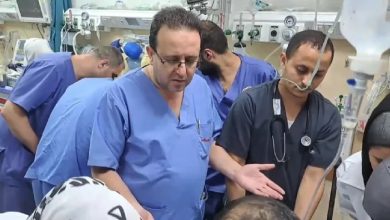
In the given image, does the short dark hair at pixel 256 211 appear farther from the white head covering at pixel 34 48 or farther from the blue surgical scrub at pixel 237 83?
the white head covering at pixel 34 48

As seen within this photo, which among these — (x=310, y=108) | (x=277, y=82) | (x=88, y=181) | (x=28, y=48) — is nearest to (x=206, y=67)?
(x=277, y=82)

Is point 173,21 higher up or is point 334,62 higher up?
point 173,21

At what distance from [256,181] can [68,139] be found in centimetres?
81

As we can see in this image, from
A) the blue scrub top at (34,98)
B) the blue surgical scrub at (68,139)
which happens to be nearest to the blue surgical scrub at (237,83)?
the blue surgical scrub at (68,139)

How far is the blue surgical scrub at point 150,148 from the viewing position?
4.56 feet

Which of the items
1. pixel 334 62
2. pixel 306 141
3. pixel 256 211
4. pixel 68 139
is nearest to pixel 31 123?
pixel 68 139

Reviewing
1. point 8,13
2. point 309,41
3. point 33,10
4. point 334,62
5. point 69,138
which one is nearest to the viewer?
point 309,41

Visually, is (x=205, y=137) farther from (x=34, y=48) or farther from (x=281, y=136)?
(x=34, y=48)

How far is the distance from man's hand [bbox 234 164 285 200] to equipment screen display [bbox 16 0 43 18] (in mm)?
3387

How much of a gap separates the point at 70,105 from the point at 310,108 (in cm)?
100

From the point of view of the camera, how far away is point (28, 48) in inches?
136

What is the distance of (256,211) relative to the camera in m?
0.81

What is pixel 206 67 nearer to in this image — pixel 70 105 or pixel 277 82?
pixel 277 82

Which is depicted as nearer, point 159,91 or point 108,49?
point 159,91
